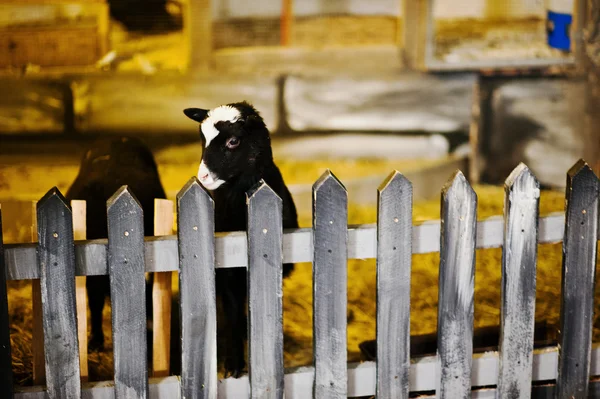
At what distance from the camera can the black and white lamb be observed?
415 centimetres

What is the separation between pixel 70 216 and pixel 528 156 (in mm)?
6134

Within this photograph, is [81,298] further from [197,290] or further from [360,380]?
[360,380]

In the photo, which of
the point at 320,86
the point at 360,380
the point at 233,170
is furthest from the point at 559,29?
the point at 360,380

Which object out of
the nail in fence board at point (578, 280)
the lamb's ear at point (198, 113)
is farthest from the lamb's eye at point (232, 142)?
the nail in fence board at point (578, 280)

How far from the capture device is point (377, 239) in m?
3.37

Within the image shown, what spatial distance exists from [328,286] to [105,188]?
6.67 ft

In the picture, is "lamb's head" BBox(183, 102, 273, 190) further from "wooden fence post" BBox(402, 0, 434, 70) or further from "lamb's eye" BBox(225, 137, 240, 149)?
"wooden fence post" BBox(402, 0, 434, 70)

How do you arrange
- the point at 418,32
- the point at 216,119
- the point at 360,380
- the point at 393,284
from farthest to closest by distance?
the point at 418,32 → the point at 216,119 → the point at 360,380 → the point at 393,284

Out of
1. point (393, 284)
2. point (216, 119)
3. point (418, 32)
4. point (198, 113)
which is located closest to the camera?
point (393, 284)

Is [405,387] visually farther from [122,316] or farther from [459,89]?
[459,89]

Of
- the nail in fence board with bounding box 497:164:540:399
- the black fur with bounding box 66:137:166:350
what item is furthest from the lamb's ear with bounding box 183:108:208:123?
the nail in fence board with bounding box 497:164:540:399

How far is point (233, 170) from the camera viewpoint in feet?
13.8

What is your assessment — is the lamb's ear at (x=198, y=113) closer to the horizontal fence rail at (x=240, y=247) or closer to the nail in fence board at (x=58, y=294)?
the horizontal fence rail at (x=240, y=247)

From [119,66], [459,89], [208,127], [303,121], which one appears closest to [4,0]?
[119,66]
